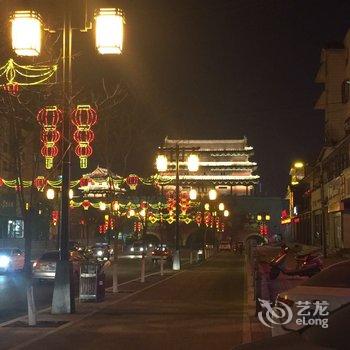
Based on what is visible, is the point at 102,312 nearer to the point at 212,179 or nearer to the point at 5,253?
the point at 5,253

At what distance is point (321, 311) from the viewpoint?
8.12 meters

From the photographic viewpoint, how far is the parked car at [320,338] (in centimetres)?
512

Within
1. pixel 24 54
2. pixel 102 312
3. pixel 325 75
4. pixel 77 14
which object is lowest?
pixel 102 312

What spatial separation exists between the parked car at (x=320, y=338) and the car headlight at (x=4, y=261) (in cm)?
3047

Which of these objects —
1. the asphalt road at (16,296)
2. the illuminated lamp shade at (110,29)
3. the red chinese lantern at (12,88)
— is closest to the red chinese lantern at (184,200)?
the asphalt road at (16,296)

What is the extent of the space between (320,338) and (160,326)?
8.67 metres

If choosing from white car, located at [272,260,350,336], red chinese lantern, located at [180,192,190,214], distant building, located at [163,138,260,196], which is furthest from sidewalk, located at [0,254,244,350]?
distant building, located at [163,138,260,196]

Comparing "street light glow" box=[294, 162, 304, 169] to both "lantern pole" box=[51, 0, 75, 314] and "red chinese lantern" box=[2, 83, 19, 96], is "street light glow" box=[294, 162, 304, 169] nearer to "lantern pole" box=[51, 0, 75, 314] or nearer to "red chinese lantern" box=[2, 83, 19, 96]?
"lantern pole" box=[51, 0, 75, 314]

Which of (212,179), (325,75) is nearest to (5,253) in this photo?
(325,75)

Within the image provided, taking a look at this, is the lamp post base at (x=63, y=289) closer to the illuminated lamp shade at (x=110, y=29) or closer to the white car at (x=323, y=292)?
the illuminated lamp shade at (x=110, y=29)

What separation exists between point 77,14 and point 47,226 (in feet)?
178

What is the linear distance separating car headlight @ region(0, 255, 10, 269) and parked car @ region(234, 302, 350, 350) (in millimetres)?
30469

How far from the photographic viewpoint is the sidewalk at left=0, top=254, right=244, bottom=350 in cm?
1164

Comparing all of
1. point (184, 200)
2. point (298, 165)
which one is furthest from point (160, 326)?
point (298, 165)
